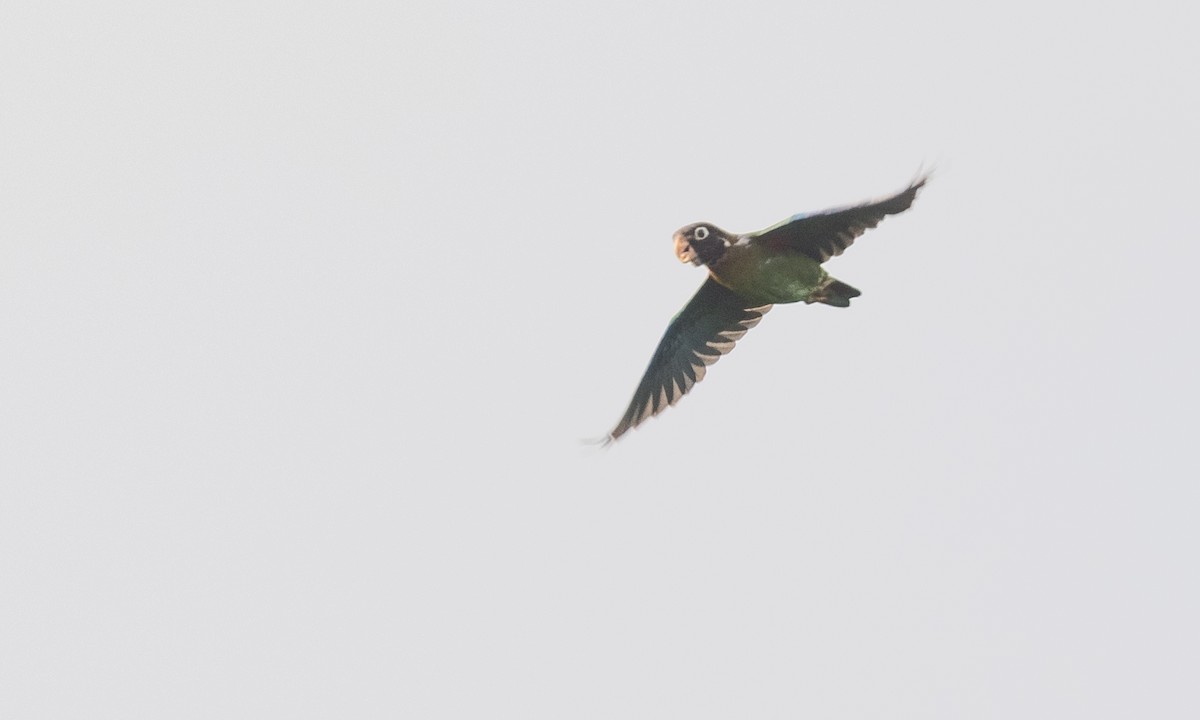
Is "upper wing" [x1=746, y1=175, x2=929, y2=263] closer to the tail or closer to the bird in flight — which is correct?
the bird in flight

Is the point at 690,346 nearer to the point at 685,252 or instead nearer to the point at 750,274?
the point at 750,274

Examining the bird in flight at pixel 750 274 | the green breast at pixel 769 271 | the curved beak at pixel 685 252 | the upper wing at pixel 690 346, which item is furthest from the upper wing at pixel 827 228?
the upper wing at pixel 690 346

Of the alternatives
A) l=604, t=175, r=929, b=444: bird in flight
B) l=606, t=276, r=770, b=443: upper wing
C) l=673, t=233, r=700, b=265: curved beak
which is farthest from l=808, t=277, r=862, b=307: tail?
l=673, t=233, r=700, b=265: curved beak

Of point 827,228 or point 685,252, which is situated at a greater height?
point 685,252

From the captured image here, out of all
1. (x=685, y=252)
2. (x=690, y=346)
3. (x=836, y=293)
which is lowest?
(x=836, y=293)

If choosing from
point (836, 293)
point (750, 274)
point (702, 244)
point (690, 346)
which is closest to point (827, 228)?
point (836, 293)

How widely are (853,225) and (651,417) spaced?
13.4 ft

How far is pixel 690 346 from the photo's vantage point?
80.4ft

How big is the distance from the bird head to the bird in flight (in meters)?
0.01

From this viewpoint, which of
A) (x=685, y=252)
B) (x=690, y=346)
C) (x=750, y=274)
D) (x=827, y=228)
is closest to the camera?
(x=827, y=228)

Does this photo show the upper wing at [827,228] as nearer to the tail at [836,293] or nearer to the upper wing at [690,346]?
the tail at [836,293]

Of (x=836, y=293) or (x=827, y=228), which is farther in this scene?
(x=836, y=293)

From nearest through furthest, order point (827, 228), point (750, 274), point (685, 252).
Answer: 1. point (827, 228)
2. point (685, 252)
3. point (750, 274)

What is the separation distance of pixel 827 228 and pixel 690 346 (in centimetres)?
299
